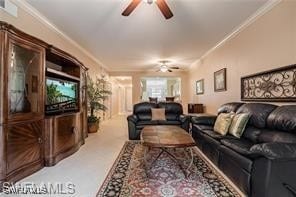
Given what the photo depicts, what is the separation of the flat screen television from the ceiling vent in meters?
1.09

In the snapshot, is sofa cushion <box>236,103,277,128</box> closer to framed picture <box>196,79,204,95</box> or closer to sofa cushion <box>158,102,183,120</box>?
sofa cushion <box>158,102,183,120</box>

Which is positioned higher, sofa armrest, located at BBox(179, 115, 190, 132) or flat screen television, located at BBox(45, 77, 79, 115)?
flat screen television, located at BBox(45, 77, 79, 115)

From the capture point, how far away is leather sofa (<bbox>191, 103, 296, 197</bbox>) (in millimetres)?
1745

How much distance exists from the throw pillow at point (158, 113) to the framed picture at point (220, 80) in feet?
5.49

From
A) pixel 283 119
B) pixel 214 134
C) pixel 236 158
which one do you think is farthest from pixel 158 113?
pixel 283 119

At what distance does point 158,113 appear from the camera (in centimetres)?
553

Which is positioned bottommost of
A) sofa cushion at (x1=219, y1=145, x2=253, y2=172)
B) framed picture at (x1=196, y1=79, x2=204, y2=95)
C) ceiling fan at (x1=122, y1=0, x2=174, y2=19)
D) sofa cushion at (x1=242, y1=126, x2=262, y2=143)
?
sofa cushion at (x1=219, y1=145, x2=253, y2=172)

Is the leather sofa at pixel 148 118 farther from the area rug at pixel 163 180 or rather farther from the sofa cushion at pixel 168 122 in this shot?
the area rug at pixel 163 180

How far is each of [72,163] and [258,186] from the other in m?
2.68

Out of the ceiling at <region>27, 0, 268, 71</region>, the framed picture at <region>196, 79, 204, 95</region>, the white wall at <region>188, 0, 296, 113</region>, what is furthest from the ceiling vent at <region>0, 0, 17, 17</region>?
the framed picture at <region>196, 79, 204, 95</region>

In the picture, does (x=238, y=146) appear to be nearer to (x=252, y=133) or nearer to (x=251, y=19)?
(x=252, y=133)

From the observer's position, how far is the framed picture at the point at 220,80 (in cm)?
508

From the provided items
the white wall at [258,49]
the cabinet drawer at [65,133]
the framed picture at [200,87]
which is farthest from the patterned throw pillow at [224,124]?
the framed picture at [200,87]

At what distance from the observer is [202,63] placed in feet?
23.8
